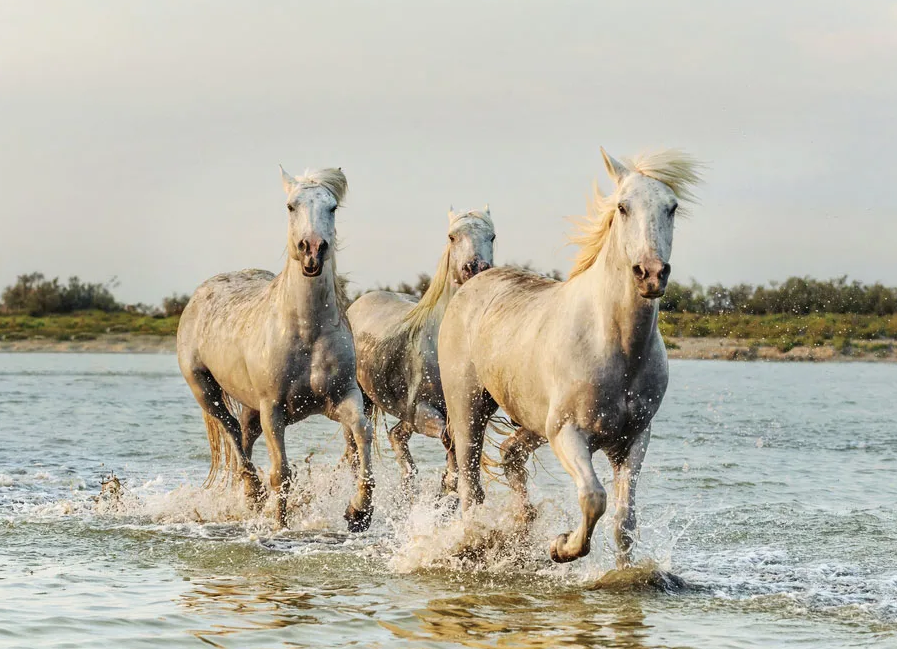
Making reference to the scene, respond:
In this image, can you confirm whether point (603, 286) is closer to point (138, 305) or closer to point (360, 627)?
point (360, 627)

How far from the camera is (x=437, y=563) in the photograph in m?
7.10

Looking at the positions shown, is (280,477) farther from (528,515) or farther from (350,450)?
(528,515)

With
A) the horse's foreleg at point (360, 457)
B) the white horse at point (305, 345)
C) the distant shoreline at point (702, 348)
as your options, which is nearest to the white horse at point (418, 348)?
the horse's foreleg at point (360, 457)

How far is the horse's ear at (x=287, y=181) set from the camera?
8117 millimetres

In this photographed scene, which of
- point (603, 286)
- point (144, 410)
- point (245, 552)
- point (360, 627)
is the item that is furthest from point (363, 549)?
point (144, 410)

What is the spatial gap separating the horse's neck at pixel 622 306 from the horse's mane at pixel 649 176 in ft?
0.66

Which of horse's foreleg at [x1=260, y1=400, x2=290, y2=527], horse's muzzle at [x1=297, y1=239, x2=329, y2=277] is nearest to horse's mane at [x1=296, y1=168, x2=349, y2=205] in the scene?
horse's muzzle at [x1=297, y1=239, x2=329, y2=277]

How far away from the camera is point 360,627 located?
5.59m

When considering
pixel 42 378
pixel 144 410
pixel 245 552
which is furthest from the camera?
pixel 42 378

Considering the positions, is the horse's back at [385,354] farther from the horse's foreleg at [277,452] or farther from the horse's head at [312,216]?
the horse's head at [312,216]

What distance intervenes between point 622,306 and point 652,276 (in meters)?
0.57

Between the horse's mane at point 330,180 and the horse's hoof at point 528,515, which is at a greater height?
the horse's mane at point 330,180

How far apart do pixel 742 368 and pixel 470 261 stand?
27799 mm

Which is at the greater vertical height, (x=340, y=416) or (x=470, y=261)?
(x=470, y=261)
